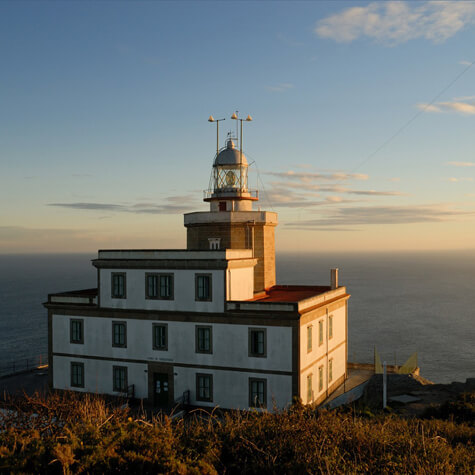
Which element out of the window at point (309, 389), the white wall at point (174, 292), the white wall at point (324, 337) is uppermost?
the white wall at point (174, 292)

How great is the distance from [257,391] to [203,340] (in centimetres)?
426

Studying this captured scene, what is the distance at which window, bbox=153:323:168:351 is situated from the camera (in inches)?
1187

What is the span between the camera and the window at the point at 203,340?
29125mm

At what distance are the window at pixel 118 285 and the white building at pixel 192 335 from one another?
0.06 meters

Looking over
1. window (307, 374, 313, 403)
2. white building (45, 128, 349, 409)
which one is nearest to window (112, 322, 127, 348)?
white building (45, 128, 349, 409)

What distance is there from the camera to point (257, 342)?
2817 cm

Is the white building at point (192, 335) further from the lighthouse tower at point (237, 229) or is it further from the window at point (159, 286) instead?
the lighthouse tower at point (237, 229)

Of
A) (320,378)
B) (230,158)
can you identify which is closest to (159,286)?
(320,378)

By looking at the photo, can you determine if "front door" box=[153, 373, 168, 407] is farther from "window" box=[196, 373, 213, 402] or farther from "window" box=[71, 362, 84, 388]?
"window" box=[71, 362, 84, 388]

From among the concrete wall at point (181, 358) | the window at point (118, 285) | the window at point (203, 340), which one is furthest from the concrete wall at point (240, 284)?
the window at point (118, 285)

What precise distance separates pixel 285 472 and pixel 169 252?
66.1 ft

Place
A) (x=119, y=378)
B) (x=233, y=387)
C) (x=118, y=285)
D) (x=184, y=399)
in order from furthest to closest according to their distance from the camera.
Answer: (x=118, y=285)
(x=119, y=378)
(x=184, y=399)
(x=233, y=387)

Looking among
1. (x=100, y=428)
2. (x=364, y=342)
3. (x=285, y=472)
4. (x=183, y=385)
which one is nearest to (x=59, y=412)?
(x=100, y=428)

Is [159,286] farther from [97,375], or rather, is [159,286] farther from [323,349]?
[323,349]
